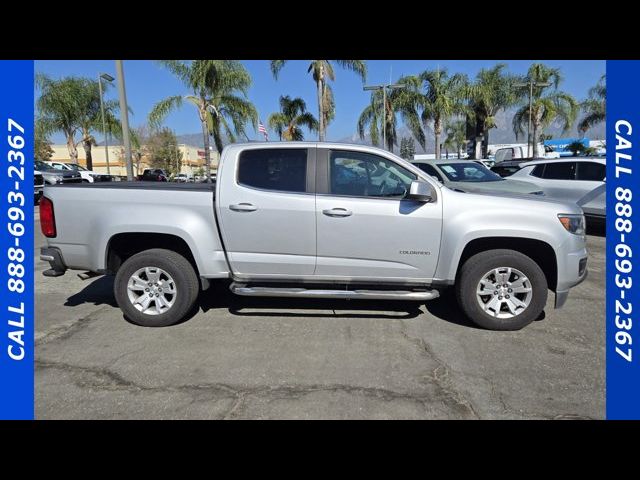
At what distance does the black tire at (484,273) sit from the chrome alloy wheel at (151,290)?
3.03 metres

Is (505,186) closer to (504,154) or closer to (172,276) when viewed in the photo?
(172,276)

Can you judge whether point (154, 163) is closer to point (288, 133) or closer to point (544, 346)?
point (288, 133)

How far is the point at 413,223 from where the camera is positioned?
379 centimetres

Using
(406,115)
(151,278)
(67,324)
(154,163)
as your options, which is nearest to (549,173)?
(151,278)

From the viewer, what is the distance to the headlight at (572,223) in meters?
3.74

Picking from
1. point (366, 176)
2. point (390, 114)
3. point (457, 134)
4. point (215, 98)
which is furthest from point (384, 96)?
point (457, 134)

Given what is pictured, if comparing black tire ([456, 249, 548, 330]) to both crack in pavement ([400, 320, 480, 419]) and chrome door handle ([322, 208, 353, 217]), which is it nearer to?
crack in pavement ([400, 320, 480, 419])

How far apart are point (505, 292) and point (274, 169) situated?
2.70 meters

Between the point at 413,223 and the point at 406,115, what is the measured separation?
2245 centimetres

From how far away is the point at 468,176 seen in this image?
9234mm

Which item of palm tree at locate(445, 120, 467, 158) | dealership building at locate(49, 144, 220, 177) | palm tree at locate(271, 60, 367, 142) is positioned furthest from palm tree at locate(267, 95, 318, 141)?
palm tree at locate(445, 120, 467, 158)

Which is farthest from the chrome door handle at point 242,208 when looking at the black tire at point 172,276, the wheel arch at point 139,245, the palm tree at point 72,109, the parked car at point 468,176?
the palm tree at point 72,109

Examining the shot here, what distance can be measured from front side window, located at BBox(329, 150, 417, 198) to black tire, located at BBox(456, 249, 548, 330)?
1.04 m
